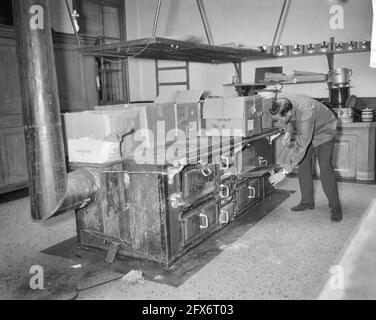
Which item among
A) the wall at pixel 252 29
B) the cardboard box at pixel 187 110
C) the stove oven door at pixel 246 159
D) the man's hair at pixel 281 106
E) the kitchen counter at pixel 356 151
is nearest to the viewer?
the cardboard box at pixel 187 110

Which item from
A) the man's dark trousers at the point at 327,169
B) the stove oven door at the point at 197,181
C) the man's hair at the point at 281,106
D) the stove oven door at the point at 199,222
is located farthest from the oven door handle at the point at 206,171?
the man's dark trousers at the point at 327,169

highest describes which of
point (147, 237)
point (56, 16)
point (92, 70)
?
point (56, 16)

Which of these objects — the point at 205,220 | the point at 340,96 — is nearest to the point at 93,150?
the point at 205,220

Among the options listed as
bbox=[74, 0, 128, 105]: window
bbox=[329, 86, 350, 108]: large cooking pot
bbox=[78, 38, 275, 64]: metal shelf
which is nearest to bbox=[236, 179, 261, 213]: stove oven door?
bbox=[78, 38, 275, 64]: metal shelf

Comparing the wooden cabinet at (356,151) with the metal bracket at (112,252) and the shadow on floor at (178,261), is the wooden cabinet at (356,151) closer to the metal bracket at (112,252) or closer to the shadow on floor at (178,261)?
the shadow on floor at (178,261)

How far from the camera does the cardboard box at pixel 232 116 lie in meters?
3.27

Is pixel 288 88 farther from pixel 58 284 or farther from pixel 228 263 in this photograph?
pixel 58 284

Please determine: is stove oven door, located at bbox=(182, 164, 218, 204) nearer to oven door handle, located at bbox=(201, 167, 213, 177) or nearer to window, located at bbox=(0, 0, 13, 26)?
oven door handle, located at bbox=(201, 167, 213, 177)

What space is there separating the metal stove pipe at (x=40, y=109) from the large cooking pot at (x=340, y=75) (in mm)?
3593

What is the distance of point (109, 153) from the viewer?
2.56 m

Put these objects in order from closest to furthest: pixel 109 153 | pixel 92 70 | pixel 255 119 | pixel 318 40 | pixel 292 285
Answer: pixel 292 285 < pixel 109 153 < pixel 255 119 < pixel 318 40 < pixel 92 70


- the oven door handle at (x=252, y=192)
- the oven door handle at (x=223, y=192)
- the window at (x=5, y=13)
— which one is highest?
the window at (x=5, y=13)
